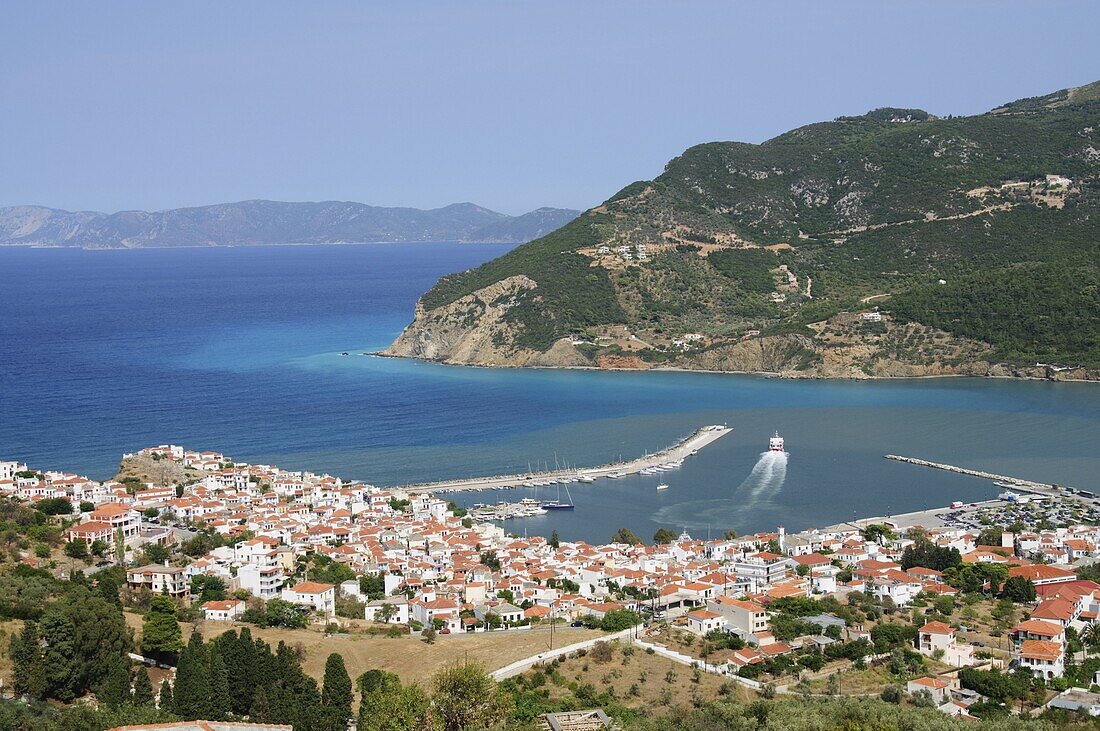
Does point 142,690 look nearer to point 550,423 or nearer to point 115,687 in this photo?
point 115,687

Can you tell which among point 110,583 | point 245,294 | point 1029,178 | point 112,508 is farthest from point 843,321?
point 245,294

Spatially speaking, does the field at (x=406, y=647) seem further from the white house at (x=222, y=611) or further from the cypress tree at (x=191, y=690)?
the cypress tree at (x=191, y=690)

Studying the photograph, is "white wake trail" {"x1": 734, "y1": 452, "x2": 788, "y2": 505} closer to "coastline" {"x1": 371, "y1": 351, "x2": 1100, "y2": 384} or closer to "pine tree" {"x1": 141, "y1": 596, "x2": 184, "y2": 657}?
"coastline" {"x1": 371, "y1": 351, "x2": 1100, "y2": 384}

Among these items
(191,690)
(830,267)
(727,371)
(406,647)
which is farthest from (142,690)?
(830,267)

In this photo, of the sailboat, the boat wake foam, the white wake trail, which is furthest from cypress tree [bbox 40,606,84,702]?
the white wake trail

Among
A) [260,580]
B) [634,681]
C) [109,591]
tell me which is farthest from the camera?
[260,580]

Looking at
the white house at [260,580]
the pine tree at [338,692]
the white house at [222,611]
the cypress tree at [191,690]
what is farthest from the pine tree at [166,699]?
the white house at [260,580]

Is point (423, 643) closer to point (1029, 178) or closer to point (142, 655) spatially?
point (142, 655)
